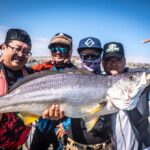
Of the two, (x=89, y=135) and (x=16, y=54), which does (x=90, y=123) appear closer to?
(x=89, y=135)

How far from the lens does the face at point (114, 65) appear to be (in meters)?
5.38

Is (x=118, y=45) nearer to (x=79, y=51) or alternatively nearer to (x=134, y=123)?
(x=79, y=51)

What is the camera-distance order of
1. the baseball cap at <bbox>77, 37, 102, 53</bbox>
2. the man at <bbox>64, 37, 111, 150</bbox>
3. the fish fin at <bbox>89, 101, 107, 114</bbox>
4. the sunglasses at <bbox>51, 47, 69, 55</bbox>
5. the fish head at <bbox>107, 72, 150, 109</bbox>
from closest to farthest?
the fish fin at <bbox>89, 101, 107, 114</bbox> → the fish head at <bbox>107, 72, 150, 109</bbox> → the man at <bbox>64, 37, 111, 150</bbox> → the baseball cap at <bbox>77, 37, 102, 53</bbox> → the sunglasses at <bbox>51, 47, 69, 55</bbox>

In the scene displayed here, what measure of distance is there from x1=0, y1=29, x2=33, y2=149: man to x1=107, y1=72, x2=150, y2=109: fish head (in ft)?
4.90

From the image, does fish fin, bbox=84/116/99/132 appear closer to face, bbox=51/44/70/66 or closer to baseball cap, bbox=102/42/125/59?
baseball cap, bbox=102/42/125/59

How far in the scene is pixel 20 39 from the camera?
5.04 meters

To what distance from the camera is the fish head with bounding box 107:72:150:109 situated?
4652 mm

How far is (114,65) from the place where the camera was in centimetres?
543

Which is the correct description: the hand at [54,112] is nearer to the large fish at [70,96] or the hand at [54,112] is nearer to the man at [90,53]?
the large fish at [70,96]

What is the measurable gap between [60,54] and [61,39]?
0.44 meters

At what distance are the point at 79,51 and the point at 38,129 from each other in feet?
5.42

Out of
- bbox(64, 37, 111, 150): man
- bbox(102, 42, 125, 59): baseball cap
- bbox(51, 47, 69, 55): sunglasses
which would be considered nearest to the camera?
bbox(64, 37, 111, 150): man

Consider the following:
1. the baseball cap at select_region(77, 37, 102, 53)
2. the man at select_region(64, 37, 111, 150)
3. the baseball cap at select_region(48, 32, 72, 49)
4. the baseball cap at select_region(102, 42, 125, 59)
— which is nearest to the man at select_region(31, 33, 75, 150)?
the baseball cap at select_region(48, 32, 72, 49)

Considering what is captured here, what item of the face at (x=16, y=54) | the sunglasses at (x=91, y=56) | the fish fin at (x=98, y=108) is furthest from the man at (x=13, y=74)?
the fish fin at (x=98, y=108)
